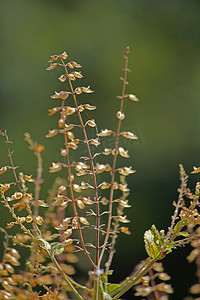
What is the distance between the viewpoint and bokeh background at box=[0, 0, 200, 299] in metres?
2.44

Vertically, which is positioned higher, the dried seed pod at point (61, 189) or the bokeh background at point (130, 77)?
the bokeh background at point (130, 77)

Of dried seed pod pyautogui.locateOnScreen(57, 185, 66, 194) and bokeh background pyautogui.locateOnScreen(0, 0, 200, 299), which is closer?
dried seed pod pyautogui.locateOnScreen(57, 185, 66, 194)

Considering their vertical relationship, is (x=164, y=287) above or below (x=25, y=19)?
below

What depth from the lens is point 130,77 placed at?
304cm

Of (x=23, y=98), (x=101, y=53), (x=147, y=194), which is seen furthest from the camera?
(x=101, y=53)

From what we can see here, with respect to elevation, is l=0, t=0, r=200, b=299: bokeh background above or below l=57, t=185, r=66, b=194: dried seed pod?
above

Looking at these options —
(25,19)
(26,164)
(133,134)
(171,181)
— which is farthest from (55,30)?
(133,134)

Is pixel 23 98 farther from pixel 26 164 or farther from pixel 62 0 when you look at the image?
pixel 62 0

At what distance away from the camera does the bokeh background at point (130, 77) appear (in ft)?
8.00

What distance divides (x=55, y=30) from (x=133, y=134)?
9.60 ft

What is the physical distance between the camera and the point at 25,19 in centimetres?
333

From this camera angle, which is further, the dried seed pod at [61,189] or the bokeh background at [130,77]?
the bokeh background at [130,77]

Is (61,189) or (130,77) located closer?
(61,189)

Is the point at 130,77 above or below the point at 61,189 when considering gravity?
above
